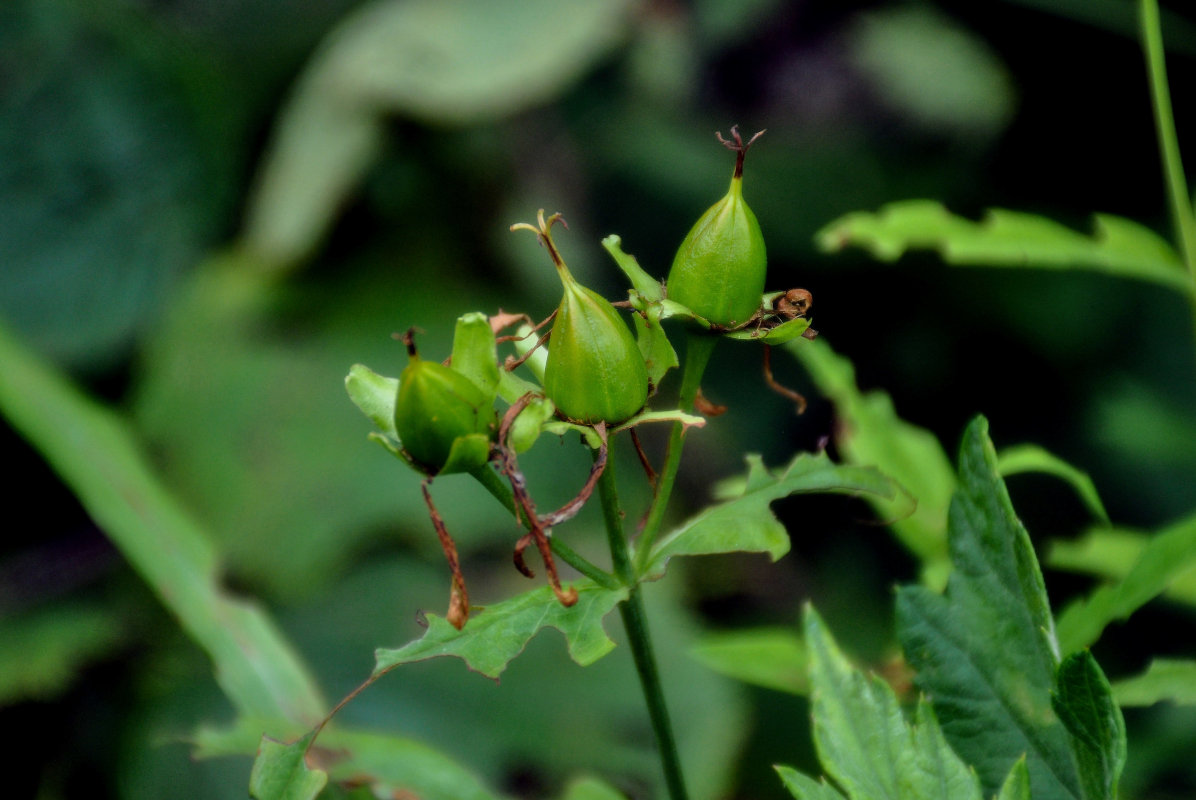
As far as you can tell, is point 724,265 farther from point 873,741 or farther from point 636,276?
point 873,741

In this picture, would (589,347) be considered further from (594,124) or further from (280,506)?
(594,124)

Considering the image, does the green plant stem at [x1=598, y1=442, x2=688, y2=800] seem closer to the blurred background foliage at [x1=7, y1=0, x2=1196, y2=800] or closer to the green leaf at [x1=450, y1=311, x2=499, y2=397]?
the green leaf at [x1=450, y1=311, x2=499, y2=397]

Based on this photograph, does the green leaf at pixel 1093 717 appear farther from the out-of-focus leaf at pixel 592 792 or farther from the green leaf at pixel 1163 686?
the out-of-focus leaf at pixel 592 792

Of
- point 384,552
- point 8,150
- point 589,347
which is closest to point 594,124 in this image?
point 384,552

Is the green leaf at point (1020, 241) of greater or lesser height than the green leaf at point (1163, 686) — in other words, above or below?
above

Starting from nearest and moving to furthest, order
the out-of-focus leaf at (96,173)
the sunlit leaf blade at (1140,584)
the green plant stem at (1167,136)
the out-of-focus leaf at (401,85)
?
the sunlit leaf blade at (1140,584), the green plant stem at (1167,136), the out-of-focus leaf at (401,85), the out-of-focus leaf at (96,173)

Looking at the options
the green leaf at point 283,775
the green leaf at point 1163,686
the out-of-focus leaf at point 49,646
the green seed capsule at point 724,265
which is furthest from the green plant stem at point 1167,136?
the out-of-focus leaf at point 49,646

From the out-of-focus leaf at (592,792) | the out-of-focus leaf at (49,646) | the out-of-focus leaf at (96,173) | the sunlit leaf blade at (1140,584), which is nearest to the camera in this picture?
the sunlit leaf blade at (1140,584)
